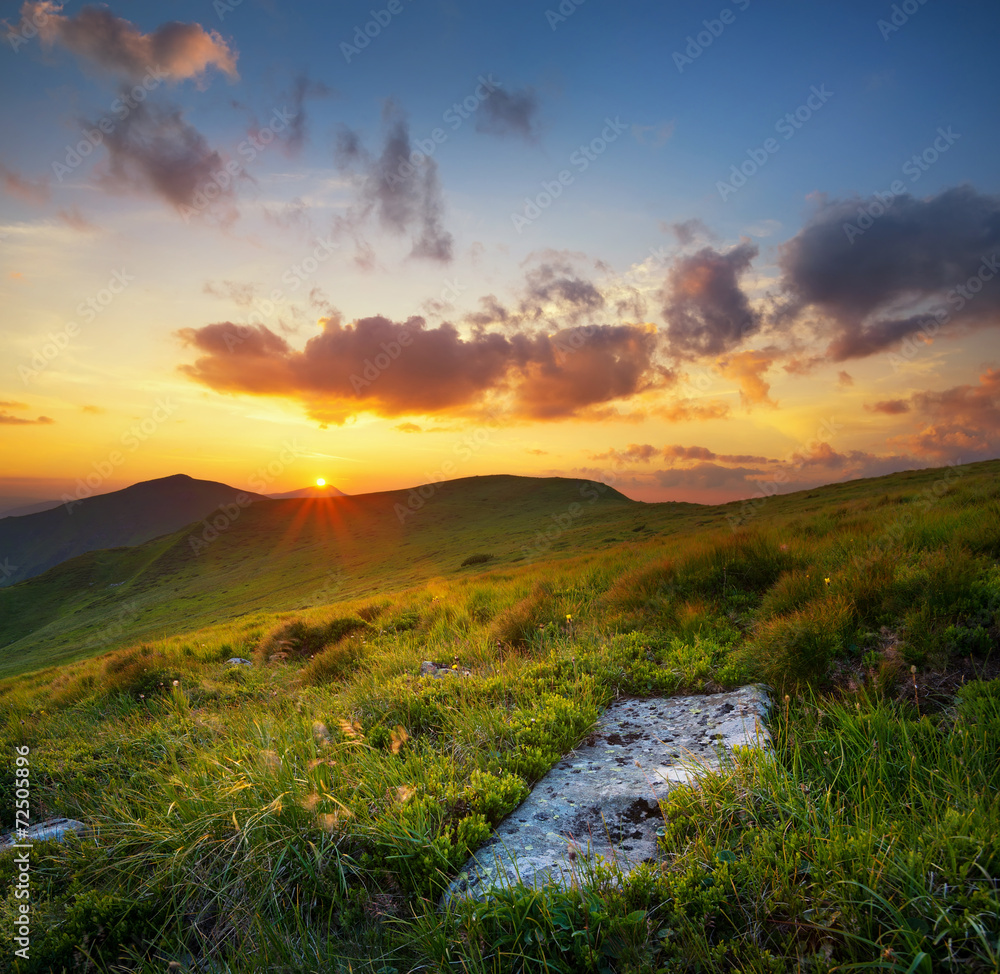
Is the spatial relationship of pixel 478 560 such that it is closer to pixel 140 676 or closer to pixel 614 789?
pixel 140 676

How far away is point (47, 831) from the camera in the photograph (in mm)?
4734

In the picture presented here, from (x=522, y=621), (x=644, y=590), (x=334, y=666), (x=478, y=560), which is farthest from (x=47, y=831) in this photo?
(x=478, y=560)

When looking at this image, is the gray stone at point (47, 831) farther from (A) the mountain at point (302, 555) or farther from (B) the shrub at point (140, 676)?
(A) the mountain at point (302, 555)

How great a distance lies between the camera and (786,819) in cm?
337

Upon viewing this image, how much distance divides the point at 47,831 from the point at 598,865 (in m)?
5.13

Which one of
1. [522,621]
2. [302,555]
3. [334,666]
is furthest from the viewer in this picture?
[302,555]

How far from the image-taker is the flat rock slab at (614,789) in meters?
3.39

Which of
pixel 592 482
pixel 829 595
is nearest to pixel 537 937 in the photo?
pixel 829 595

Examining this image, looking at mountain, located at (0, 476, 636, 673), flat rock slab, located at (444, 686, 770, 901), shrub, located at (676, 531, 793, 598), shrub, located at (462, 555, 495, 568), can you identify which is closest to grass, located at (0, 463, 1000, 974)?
flat rock slab, located at (444, 686, 770, 901)

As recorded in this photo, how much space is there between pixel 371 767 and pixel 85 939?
78.9 inches

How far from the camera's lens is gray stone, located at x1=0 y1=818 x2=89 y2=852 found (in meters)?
4.53

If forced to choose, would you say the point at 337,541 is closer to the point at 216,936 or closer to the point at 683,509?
the point at 683,509

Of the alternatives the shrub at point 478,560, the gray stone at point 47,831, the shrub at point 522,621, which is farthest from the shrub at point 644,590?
the shrub at point 478,560

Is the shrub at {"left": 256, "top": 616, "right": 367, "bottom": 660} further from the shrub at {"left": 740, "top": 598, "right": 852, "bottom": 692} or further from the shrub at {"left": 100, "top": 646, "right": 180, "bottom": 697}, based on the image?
the shrub at {"left": 740, "top": 598, "right": 852, "bottom": 692}
